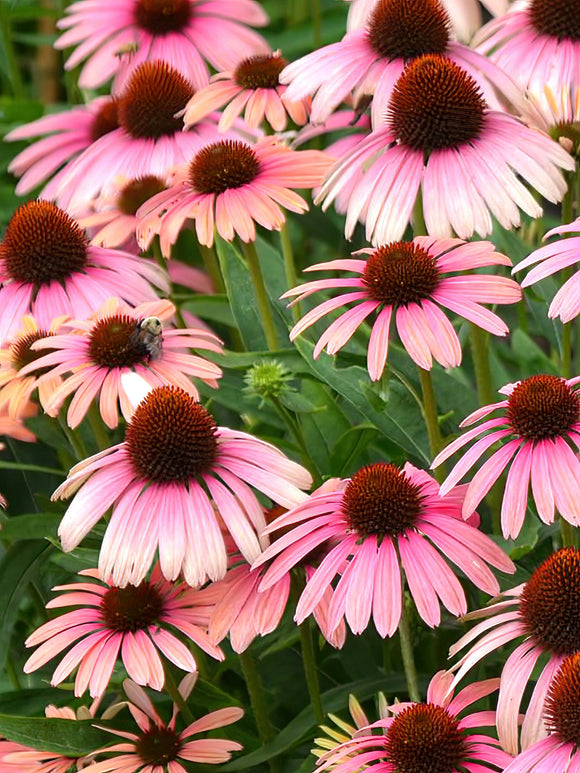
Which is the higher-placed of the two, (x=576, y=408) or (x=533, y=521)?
(x=576, y=408)

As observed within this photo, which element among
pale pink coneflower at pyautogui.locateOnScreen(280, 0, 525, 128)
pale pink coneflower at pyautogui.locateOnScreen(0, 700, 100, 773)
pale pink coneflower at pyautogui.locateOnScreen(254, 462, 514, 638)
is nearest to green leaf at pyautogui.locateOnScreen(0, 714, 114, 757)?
pale pink coneflower at pyautogui.locateOnScreen(0, 700, 100, 773)

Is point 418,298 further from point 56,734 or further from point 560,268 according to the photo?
point 56,734

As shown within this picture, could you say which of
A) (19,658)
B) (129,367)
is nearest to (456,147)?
(129,367)

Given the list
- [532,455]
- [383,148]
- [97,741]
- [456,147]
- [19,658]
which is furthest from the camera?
[19,658]

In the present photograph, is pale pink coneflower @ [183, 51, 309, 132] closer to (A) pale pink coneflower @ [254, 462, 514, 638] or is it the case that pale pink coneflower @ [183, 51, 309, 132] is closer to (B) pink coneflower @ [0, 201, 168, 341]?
(B) pink coneflower @ [0, 201, 168, 341]

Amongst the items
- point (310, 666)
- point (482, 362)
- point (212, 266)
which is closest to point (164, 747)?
point (310, 666)

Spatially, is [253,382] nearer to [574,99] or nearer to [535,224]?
[574,99]

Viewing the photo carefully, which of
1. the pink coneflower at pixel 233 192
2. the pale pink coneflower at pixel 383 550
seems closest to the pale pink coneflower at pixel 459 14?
the pink coneflower at pixel 233 192
